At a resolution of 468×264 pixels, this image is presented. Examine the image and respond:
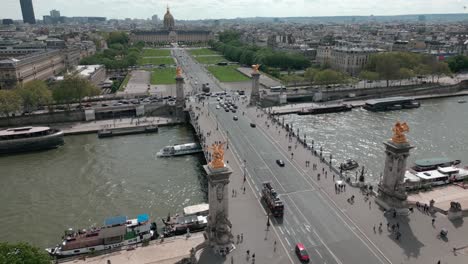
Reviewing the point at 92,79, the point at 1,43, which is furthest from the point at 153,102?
the point at 1,43

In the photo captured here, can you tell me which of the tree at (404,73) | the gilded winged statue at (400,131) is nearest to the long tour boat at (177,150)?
the gilded winged statue at (400,131)

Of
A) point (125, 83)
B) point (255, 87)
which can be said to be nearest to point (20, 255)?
point (255, 87)

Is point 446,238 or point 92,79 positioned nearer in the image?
point 446,238

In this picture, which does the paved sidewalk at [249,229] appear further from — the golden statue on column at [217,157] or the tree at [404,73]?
the tree at [404,73]

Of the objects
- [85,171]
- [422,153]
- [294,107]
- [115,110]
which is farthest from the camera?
[294,107]

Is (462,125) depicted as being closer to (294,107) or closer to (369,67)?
(294,107)

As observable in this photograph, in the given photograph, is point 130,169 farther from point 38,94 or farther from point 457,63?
point 457,63
